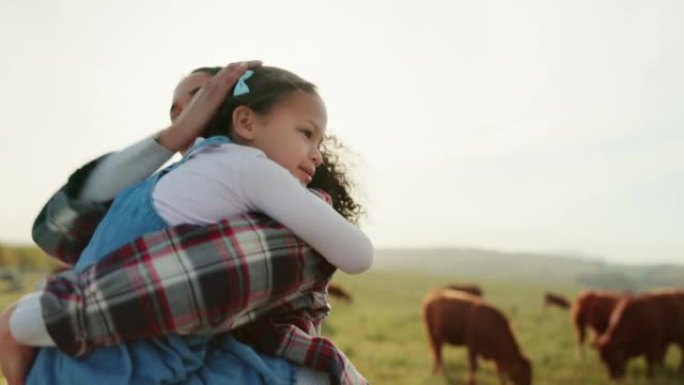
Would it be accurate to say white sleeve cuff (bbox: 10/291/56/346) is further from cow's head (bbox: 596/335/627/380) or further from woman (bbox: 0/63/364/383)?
cow's head (bbox: 596/335/627/380)

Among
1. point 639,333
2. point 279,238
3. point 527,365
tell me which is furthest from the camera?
point 639,333

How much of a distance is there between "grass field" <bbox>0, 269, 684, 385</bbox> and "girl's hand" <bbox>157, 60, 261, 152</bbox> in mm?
10087

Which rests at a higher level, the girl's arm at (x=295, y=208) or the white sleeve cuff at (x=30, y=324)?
the girl's arm at (x=295, y=208)

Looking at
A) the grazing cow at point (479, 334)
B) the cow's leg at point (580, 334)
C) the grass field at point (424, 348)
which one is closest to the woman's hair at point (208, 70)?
the grass field at point (424, 348)

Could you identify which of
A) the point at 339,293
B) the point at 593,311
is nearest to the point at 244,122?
the point at 593,311

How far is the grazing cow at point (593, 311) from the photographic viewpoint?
16031 millimetres

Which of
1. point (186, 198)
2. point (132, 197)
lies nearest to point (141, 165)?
point (132, 197)

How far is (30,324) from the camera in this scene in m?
1.52

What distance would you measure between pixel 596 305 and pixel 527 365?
4.64 metres

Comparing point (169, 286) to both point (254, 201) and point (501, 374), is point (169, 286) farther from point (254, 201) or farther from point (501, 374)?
point (501, 374)

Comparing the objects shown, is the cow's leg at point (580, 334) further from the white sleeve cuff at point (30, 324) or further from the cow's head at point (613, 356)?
the white sleeve cuff at point (30, 324)

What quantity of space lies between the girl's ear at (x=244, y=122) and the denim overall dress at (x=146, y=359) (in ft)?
0.77

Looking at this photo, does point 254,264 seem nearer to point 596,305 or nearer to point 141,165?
point 141,165

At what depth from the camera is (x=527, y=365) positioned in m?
12.2
